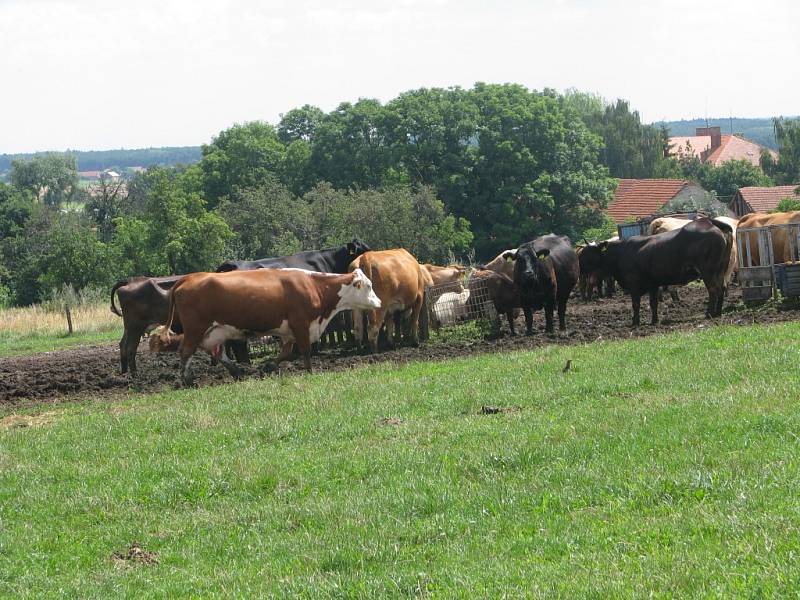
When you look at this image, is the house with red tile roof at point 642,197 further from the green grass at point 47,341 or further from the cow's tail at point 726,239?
the cow's tail at point 726,239

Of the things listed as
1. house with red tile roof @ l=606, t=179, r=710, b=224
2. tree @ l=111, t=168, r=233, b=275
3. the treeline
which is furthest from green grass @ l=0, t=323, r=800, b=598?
house with red tile roof @ l=606, t=179, r=710, b=224

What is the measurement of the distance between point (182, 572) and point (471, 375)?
761cm

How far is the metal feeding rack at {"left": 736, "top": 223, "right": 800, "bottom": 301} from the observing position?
20875 millimetres

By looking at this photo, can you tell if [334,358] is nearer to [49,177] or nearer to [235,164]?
[235,164]

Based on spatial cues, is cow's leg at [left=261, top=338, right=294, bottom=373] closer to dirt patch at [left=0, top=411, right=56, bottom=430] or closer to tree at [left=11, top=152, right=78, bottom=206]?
dirt patch at [left=0, top=411, right=56, bottom=430]

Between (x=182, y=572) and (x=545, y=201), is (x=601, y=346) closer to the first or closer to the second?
(x=182, y=572)

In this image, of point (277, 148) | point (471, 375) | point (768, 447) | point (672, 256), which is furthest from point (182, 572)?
point (277, 148)

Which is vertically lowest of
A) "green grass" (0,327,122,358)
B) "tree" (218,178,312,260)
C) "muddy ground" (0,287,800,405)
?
"green grass" (0,327,122,358)

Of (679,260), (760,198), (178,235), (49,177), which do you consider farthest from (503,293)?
(49,177)

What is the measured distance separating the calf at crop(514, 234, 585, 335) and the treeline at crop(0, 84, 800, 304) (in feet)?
72.5

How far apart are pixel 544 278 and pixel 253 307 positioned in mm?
6120

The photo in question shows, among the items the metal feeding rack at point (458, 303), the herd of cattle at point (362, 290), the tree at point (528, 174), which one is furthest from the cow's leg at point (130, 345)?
the tree at point (528, 174)

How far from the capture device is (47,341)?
113ft

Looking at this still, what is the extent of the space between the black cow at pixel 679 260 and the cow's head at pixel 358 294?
4937mm
